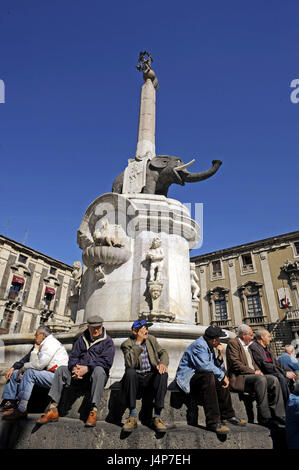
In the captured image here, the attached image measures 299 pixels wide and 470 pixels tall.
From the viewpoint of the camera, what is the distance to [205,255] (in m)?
32.3

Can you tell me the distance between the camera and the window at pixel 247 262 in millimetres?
29172

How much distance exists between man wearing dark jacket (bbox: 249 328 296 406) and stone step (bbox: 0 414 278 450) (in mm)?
1101

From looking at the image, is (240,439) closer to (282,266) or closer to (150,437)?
(150,437)

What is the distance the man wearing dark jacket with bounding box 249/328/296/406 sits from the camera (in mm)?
3606

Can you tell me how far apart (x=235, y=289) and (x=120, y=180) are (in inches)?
952

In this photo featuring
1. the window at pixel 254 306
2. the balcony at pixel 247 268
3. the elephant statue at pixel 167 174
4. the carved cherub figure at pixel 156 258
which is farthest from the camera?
the balcony at pixel 247 268

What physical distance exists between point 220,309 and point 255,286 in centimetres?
448

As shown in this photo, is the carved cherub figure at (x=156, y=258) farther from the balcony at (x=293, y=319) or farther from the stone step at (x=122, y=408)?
the balcony at (x=293, y=319)

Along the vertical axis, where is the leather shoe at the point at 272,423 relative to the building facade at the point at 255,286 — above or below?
below

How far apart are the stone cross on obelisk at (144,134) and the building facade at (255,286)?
18.4m

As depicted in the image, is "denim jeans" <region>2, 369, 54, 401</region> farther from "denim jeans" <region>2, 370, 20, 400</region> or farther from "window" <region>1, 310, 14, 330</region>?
"window" <region>1, 310, 14, 330</region>

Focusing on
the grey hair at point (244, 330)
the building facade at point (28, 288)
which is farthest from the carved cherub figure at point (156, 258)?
the building facade at point (28, 288)

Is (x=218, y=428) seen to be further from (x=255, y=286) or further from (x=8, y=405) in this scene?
(x=255, y=286)
